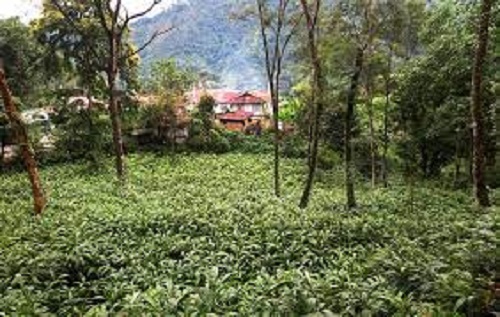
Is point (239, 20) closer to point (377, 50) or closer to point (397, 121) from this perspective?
point (377, 50)

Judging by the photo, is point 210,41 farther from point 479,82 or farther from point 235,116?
point 479,82

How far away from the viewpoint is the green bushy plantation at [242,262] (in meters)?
5.46

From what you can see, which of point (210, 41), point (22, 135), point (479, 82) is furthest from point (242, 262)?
point (210, 41)

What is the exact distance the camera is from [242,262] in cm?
919

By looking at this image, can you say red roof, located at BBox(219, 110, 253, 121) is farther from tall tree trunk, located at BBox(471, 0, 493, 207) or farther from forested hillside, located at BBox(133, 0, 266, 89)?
forested hillside, located at BBox(133, 0, 266, 89)

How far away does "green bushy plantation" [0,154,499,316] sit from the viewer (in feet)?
17.9

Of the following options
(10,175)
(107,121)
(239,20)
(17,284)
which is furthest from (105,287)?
(107,121)

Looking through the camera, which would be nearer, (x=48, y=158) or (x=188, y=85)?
(x=48, y=158)

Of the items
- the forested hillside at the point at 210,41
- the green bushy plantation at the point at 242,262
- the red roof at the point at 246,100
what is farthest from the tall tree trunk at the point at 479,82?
the forested hillside at the point at 210,41

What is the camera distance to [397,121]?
32.8m

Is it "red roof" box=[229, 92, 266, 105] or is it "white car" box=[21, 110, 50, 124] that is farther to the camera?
"red roof" box=[229, 92, 266, 105]

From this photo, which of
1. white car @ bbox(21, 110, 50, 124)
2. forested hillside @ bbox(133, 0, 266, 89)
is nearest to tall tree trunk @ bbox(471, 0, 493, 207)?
white car @ bbox(21, 110, 50, 124)

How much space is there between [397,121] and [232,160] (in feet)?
39.4

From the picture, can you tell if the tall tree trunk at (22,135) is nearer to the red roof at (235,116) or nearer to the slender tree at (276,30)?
the slender tree at (276,30)
